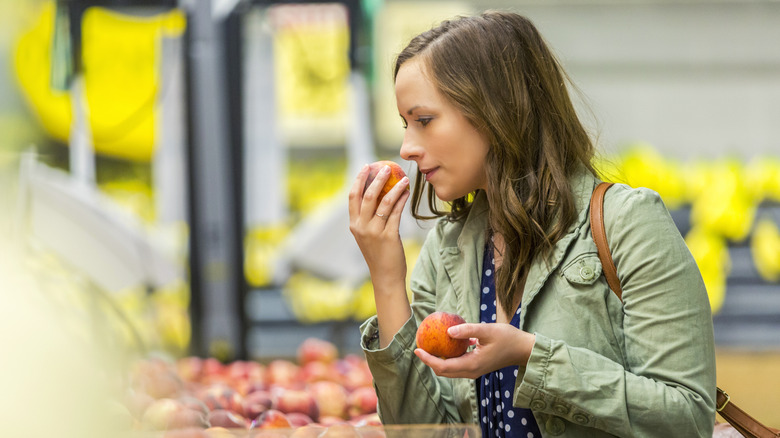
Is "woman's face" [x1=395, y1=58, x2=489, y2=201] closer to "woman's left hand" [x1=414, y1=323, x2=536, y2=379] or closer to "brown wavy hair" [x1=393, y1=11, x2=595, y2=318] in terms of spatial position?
"brown wavy hair" [x1=393, y1=11, x2=595, y2=318]

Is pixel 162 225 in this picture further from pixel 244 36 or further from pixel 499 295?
pixel 499 295

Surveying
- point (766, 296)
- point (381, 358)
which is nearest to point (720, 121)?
point (766, 296)

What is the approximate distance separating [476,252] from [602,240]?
0.28 metres

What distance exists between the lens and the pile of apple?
5.24 ft

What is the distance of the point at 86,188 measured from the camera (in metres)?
3.79

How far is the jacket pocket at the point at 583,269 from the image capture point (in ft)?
4.33

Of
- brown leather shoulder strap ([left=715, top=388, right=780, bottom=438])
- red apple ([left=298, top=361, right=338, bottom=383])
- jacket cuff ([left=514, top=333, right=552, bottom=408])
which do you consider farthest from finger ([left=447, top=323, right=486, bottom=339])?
red apple ([left=298, top=361, right=338, bottom=383])

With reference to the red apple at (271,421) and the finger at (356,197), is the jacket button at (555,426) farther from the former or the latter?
the red apple at (271,421)

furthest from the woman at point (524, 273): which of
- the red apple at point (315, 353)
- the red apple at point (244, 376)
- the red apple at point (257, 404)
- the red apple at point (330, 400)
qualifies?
the red apple at point (315, 353)

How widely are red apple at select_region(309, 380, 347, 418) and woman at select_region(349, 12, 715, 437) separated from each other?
3.34 ft

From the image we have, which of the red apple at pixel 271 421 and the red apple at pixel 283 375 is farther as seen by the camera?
the red apple at pixel 283 375

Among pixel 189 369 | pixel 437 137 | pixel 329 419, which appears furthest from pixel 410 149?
pixel 189 369

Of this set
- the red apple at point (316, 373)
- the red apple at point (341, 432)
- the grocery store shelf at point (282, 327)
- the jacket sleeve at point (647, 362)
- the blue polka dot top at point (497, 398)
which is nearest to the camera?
the red apple at point (341, 432)

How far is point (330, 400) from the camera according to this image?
2.54 metres
